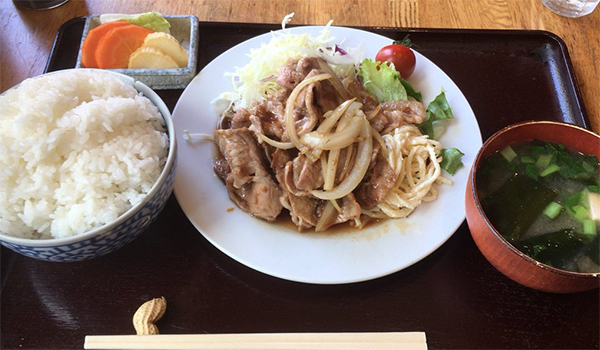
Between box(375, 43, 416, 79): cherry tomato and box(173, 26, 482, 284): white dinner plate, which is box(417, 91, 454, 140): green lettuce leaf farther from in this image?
box(375, 43, 416, 79): cherry tomato

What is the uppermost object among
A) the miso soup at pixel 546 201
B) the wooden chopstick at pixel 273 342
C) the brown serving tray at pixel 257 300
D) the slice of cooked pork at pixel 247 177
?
the miso soup at pixel 546 201

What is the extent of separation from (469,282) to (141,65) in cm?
211

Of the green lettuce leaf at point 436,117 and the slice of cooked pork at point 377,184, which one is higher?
the green lettuce leaf at point 436,117

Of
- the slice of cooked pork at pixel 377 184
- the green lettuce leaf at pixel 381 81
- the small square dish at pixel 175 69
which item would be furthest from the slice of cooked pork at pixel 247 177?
the green lettuce leaf at pixel 381 81

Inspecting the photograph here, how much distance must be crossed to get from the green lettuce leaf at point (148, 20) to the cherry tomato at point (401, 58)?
1.40 meters

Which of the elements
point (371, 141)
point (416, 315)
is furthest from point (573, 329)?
point (371, 141)

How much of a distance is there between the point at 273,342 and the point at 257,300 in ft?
1.03

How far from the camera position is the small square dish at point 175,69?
8.20 feet

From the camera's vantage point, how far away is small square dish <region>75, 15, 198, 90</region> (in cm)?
250

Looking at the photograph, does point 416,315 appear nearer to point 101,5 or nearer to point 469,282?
point 469,282

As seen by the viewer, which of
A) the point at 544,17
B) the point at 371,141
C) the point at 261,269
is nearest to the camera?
the point at 261,269

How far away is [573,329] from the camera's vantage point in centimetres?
181

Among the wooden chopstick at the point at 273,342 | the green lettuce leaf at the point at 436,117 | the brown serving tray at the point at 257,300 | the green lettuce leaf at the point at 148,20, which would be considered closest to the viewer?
the wooden chopstick at the point at 273,342

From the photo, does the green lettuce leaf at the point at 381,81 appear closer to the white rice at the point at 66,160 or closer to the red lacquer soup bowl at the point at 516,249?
the red lacquer soup bowl at the point at 516,249
